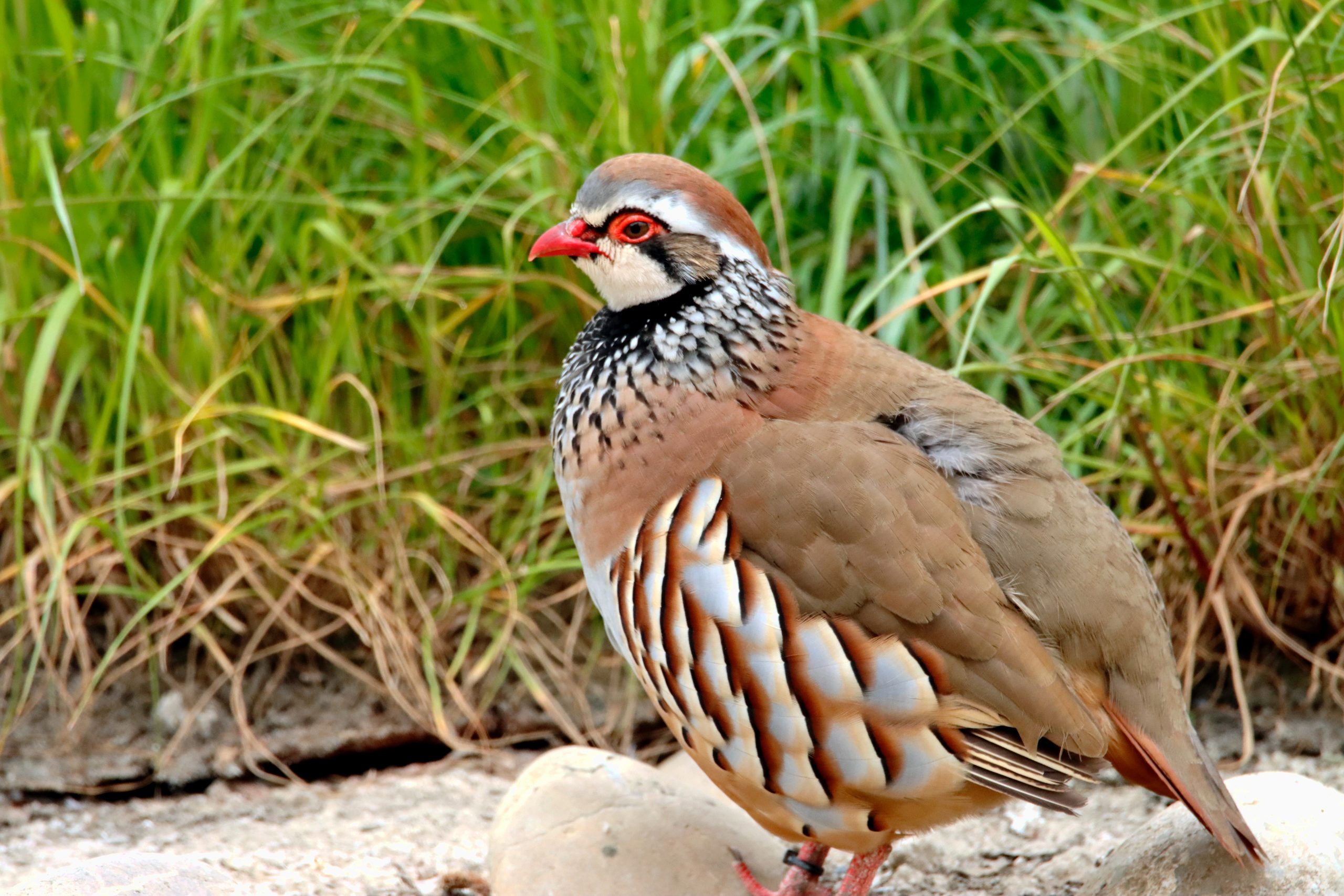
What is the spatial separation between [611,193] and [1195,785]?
58.3 inches

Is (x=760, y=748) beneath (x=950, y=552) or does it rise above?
beneath

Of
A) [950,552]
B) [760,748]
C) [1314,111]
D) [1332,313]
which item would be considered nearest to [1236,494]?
[1332,313]

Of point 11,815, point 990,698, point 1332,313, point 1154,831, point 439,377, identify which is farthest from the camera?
point 439,377

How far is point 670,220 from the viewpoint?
9.21 feet

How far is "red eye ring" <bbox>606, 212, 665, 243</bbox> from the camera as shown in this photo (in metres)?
2.82

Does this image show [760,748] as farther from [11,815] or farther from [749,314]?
[11,815]

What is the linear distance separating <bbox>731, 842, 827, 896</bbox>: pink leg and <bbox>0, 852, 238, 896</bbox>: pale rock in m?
0.96

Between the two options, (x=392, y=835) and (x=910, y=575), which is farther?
(x=392, y=835)

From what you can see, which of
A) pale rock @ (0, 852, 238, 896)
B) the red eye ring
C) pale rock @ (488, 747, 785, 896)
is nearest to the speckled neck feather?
the red eye ring

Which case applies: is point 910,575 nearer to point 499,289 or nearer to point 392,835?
point 392,835

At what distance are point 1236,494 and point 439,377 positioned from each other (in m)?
2.06

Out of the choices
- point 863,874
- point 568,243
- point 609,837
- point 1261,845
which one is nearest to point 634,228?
point 568,243

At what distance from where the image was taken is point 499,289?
3936 mm

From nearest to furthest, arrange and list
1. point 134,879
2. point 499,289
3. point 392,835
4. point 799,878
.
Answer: point 134,879 → point 799,878 → point 392,835 → point 499,289
